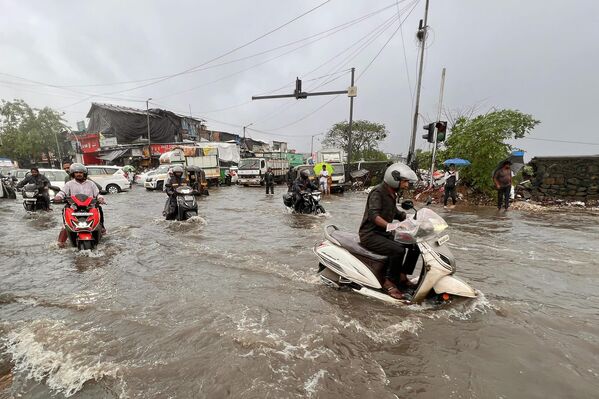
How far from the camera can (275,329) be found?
3.38 metres

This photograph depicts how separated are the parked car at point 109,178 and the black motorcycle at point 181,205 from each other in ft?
39.0

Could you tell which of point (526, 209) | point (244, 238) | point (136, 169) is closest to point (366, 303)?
point (244, 238)

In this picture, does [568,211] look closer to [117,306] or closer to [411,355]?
[411,355]

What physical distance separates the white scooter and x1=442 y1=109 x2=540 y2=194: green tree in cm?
1029

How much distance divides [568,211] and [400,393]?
37.8 ft

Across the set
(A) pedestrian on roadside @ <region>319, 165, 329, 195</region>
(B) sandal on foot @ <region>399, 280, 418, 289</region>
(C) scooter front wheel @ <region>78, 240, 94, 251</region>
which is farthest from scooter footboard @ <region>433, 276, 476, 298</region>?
(A) pedestrian on roadside @ <region>319, 165, 329, 195</region>

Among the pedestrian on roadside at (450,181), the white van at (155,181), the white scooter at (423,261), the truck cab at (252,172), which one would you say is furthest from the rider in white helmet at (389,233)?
the truck cab at (252,172)

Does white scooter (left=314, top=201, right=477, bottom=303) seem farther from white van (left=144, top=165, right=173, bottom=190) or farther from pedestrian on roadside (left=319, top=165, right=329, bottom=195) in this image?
white van (left=144, top=165, right=173, bottom=190)

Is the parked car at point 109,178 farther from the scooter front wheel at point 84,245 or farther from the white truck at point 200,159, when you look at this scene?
the scooter front wheel at point 84,245

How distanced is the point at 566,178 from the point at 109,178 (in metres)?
22.1

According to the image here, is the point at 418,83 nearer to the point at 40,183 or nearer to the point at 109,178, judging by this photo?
the point at 40,183

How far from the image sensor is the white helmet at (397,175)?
148 inches

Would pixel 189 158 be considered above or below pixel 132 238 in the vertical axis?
above

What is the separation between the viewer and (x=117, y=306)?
395 centimetres
